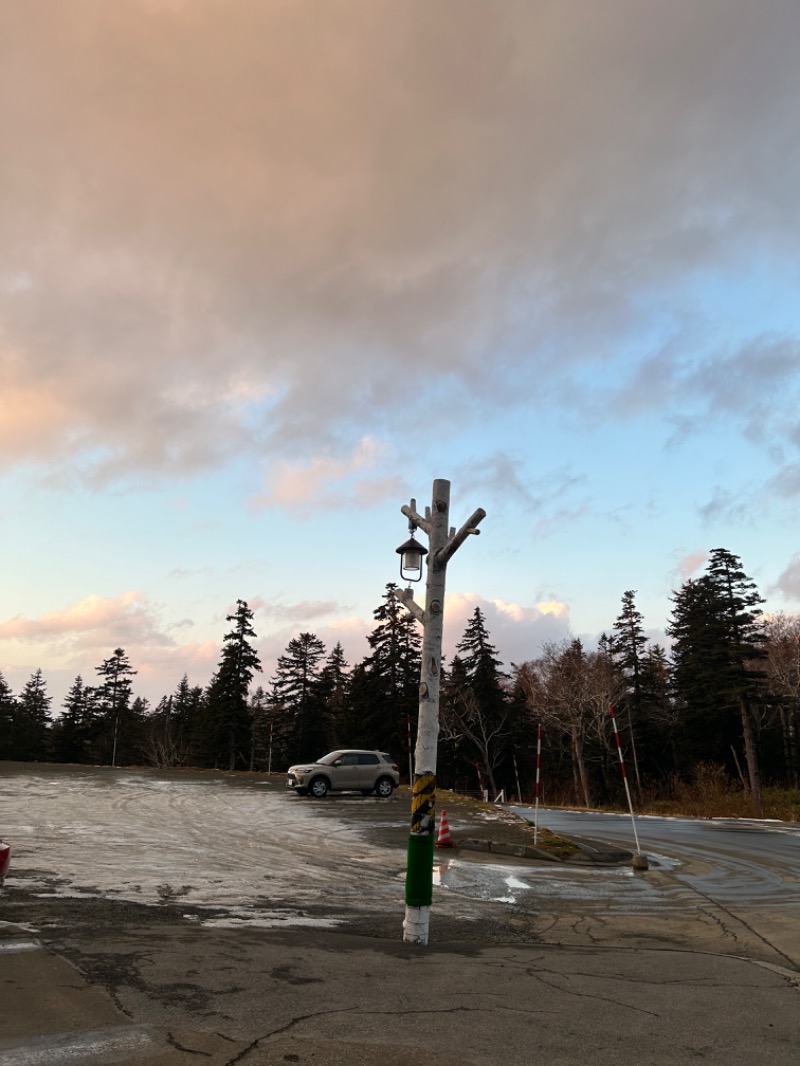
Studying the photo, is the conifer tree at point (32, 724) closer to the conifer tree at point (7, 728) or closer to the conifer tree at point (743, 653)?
the conifer tree at point (7, 728)

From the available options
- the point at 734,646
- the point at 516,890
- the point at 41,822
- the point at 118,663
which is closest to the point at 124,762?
the point at 118,663

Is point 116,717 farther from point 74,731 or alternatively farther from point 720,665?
point 720,665

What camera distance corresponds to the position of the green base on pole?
7473 mm

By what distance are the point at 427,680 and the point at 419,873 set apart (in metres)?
1.82

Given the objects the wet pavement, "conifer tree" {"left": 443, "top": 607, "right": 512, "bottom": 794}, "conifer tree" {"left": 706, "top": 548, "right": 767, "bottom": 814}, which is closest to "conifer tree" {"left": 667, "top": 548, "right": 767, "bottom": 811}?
"conifer tree" {"left": 706, "top": 548, "right": 767, "bottom": 814}

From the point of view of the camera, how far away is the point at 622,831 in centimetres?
2077

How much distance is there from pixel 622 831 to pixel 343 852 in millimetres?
9499

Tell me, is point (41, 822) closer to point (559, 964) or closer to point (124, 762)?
point (559, 964)

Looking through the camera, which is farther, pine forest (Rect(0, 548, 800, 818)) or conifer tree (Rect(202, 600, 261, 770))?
conifer tree (Rect(202, 600, 261, 770))

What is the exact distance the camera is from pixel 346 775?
88.4 ft

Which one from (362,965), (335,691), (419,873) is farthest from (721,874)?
(335,691)

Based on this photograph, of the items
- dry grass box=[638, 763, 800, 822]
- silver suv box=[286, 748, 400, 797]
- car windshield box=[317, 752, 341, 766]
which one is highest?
car windshield box=[317, 752, 341, 766]

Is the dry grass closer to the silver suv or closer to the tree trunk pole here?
the silver suv

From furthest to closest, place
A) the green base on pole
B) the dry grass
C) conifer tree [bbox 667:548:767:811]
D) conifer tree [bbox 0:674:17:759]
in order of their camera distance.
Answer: conifer tree [bbox 0:674:17:759] < conifer tree [bbox 667:548:767:811] < the dry grass < the green base on pole
